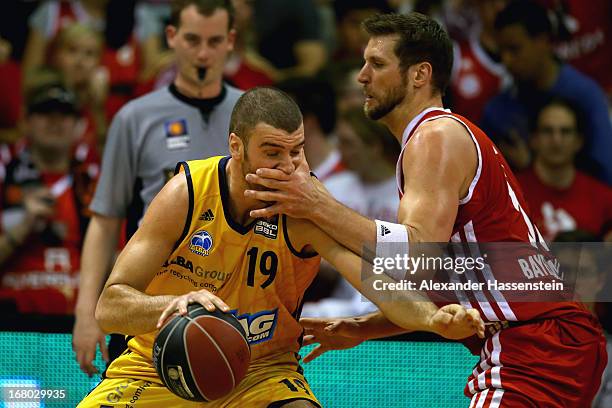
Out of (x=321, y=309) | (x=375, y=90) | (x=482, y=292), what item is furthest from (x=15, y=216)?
(x=482, y=292)

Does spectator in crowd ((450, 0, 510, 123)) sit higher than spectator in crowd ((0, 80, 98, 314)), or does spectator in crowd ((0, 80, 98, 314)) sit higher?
spectator in crowd ((450, 0, 510, 123))

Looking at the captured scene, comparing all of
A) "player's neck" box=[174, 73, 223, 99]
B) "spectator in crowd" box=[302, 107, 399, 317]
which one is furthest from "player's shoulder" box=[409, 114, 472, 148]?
"spectator in crowd" box=[302, 107, 399, 317]

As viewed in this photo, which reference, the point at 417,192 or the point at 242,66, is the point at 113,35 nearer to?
the point at 242,66

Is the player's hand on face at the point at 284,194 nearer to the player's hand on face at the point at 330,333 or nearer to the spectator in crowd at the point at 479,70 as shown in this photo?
the player's hand on face at the point at 330,333

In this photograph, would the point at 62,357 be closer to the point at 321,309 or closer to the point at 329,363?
the point at 329,363

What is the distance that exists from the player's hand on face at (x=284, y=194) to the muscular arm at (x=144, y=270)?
328 millimetres

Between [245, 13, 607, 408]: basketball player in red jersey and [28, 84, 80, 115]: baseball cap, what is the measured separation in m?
4.06

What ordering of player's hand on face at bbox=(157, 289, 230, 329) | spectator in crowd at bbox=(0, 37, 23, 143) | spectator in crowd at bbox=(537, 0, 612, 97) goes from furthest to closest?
spectator in crowd at bbox=(0, 37, 23, 143)
spectator in crowd at bbox=(537, 0, 612, 97)
player's hand on face at bbox=(157, 289, 230, 329)

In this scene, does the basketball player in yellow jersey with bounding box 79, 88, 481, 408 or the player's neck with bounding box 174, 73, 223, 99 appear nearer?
the basketball player in yellow jersey with bounding box 79, 88, 481, 408

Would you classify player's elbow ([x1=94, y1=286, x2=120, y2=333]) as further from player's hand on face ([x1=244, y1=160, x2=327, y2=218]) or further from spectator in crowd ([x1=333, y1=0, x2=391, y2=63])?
spectator in crowd ([x1=333, y1=0, x2=391, y2=63])

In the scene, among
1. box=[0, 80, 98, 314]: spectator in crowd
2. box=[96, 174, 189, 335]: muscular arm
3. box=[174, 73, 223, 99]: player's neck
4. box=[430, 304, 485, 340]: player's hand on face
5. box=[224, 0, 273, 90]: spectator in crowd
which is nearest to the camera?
→ box=[430, 304, 485, 340]: player's hand on face

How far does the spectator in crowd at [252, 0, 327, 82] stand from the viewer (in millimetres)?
8984

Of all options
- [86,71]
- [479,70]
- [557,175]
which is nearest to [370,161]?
[557,175]

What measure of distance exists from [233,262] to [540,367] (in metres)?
1.34
